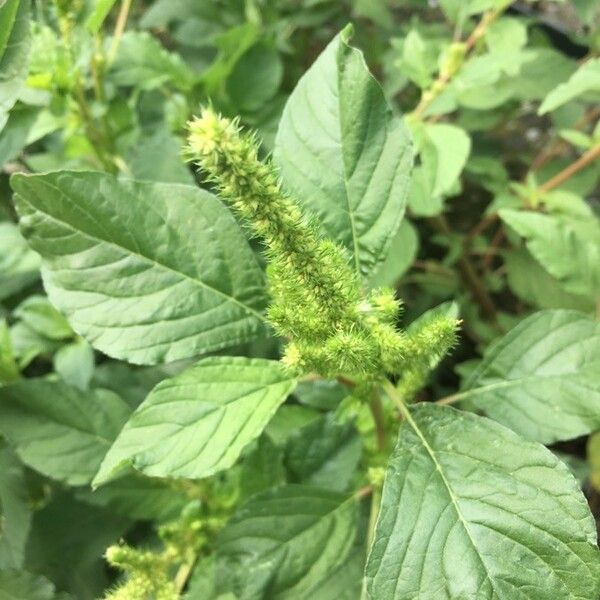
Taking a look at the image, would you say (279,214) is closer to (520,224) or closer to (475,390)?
(475,390)

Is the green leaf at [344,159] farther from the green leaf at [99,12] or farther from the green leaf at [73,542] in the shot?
the green leaf at [73,542]

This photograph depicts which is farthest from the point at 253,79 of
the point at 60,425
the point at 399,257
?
the point at 60,425

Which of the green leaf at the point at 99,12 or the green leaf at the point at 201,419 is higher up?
the green leaf at the point at 99,12

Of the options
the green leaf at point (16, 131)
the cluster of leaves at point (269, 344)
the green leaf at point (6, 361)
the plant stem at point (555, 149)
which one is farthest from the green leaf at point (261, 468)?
the plant stem at point (555, 149)

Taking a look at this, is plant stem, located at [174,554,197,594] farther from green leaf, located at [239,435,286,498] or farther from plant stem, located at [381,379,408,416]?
plant stem, located at [381,379,408,416]

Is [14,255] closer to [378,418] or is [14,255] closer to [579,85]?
[378,418]

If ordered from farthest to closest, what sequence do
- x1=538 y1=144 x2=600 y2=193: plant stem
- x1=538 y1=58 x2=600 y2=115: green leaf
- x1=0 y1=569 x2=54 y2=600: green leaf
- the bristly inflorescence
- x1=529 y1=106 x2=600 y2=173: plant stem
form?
x1=529 y1=106 x2=600 y2=173: plant stem, x1=538 y1=144 x2=600 y2=193: plant stem, x1=538 y1=58 x2=600 y2=115: green leaf, x1=0 y1=569 x2=54 y2=600: green leaf, the bristly inflorescence

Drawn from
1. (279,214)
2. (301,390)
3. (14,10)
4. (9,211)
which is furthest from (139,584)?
(9,211)

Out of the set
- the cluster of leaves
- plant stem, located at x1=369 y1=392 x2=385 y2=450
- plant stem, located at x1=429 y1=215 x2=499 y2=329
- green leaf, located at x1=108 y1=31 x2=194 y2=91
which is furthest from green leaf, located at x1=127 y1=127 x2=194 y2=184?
plant stem, located at x1=429 y1=215 x2=499 y2=329
